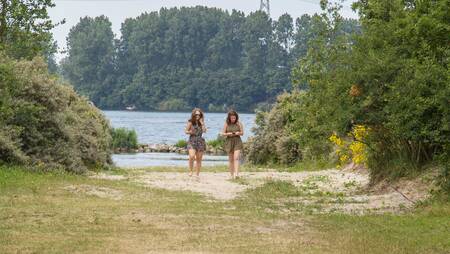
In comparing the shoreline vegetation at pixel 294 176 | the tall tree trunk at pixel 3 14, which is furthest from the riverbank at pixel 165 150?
the tall tree trunk at pixel 3 14

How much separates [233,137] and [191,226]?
10.7m

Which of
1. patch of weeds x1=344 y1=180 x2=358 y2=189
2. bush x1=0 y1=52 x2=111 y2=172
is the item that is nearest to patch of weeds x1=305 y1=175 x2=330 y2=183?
patch of weeds x1=344 y1=180 x2=358 y2=189

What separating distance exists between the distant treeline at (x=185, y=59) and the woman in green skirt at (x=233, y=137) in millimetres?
115373

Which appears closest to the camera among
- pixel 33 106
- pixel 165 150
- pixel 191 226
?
pixel 191 226

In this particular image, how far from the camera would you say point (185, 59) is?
154m

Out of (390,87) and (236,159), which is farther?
(236,159)

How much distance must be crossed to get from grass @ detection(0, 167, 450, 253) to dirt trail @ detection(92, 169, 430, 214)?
773 millimetres

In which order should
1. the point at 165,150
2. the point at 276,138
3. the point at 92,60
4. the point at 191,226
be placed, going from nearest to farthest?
the point at 191,226
the point at 276,138
the point at 165,150
the point at 92,60

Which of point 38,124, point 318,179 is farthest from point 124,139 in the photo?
point 318,179

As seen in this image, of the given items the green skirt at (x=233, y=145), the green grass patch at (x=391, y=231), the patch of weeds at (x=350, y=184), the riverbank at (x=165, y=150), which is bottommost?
the riverbank at (x=165, y=150)

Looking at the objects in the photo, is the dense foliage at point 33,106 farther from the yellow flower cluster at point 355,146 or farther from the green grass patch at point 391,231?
the green grass patch at point 391,231

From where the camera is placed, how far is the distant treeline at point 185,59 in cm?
14362

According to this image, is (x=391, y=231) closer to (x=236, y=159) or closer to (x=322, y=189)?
(x=322, y=189)

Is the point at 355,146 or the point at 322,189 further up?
the point at 355,146
